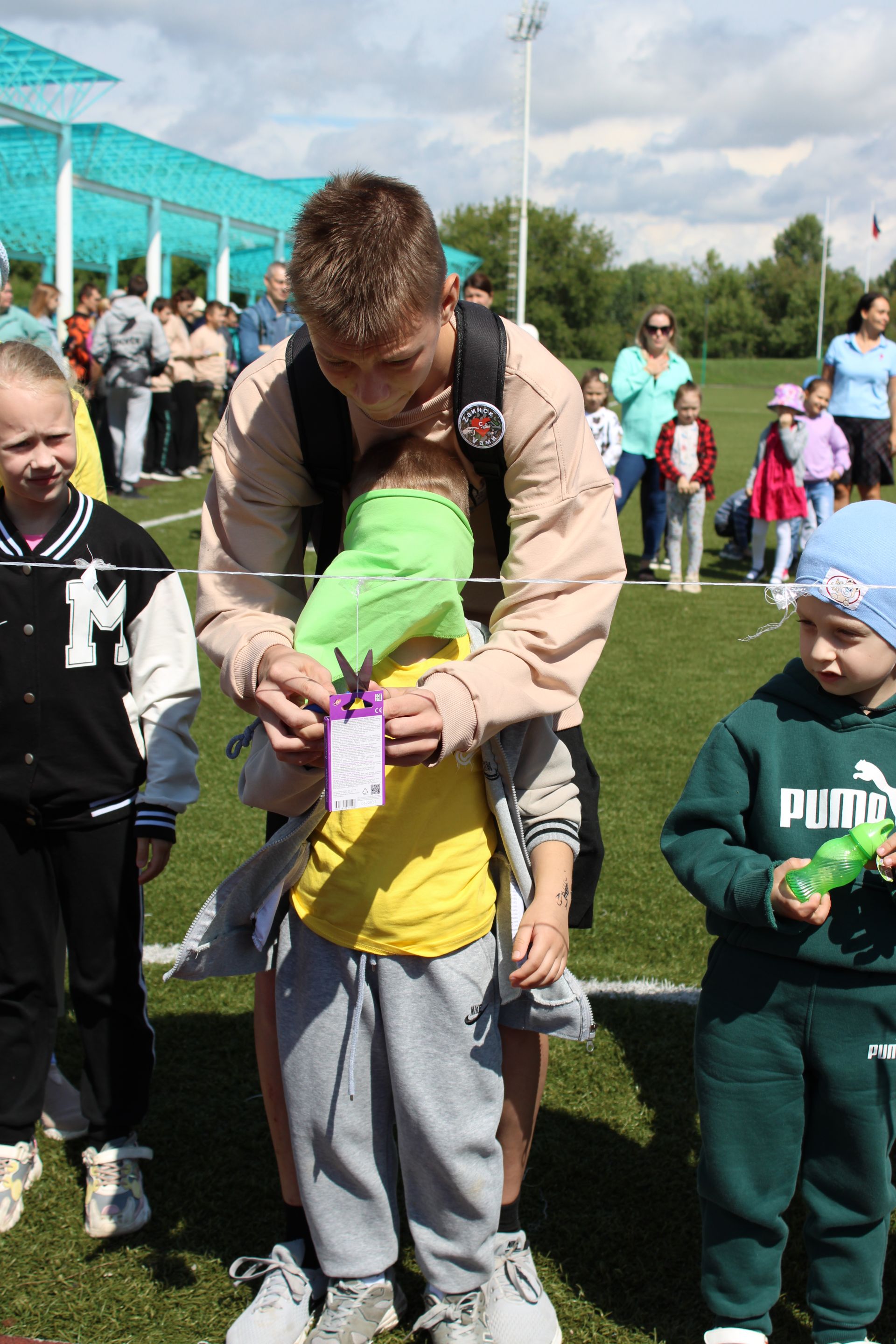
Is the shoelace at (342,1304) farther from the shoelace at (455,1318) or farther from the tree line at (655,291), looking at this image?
the tree line at (655,291)

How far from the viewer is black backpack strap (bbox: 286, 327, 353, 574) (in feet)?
6.82

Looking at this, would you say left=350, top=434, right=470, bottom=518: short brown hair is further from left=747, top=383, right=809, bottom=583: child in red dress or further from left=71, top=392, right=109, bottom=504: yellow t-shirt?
left=747, top=383, right=809, bottom=583: child in red dress

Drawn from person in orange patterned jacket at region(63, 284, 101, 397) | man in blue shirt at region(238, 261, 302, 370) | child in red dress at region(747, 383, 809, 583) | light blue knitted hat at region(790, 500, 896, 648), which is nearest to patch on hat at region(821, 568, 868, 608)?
light blue knitted hat at region(790, 500, 896, 648)

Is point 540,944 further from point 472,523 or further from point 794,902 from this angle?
point 472,523

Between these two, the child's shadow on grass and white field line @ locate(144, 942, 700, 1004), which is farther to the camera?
white field line @ locate(144, 942, 700, 1004)

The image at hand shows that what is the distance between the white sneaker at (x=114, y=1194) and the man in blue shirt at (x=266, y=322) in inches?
382

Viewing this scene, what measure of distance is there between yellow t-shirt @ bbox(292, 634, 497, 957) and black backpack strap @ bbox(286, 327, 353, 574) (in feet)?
1.23

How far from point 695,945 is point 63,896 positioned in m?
2.22

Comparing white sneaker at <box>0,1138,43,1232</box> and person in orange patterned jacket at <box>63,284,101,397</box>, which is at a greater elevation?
person in orange patterned jacket at <box>63,284,101,397</box>

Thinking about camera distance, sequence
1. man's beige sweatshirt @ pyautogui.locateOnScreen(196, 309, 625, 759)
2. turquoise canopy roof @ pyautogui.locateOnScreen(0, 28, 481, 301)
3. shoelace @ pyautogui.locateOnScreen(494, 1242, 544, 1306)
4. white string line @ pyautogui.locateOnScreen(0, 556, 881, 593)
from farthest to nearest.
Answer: turquoise canopy roof @ pyautogui.locateOnScreen(0, 28, 481, 301) → shoelace @ pyautogui.locateOnScreen(494, 1242, 544, 1306) → man's beige sweatshirt @ pyautogui.locateOnScreen(196, 309, 625, 759) → white string line @ pyautogui.locateOnScreen(0, 556, 881, 593)

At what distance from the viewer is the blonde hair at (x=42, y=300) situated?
1209 cm

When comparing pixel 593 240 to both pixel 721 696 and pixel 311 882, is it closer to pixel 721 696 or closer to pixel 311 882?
pixel 721 696

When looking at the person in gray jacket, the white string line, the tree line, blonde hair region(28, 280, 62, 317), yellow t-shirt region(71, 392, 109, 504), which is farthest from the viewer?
the tree line

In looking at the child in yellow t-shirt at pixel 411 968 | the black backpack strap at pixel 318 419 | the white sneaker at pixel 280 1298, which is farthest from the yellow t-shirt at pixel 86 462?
the white sneaker at pixel 280 1298
